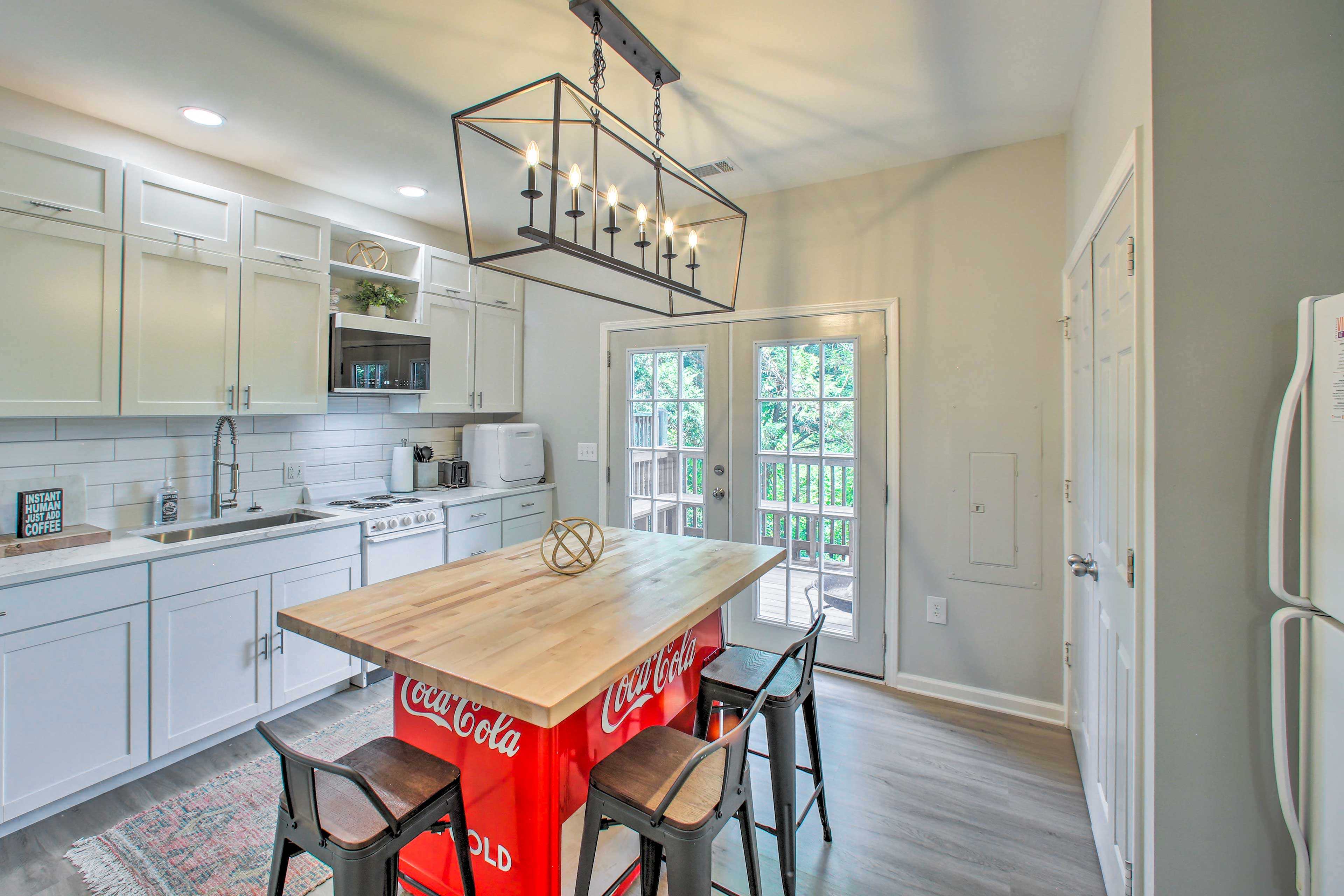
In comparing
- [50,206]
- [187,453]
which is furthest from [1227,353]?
[187,453]

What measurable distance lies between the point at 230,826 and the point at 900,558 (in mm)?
2946

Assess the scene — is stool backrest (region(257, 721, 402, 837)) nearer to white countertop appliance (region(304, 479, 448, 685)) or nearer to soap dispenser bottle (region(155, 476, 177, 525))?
white countertop appliance (region(304, 479, 448, 685))

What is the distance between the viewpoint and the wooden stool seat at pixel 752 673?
1.68 m

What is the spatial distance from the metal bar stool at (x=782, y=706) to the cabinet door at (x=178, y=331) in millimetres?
2521

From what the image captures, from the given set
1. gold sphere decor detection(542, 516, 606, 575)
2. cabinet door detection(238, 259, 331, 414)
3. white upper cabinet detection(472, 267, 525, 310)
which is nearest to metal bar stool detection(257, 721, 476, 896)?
gold sphere decor detection(542, 516, 606, 575)

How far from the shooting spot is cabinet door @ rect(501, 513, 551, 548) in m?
3.83

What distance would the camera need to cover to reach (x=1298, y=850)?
104 cm

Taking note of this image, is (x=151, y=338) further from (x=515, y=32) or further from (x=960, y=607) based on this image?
(x=960, y=607)

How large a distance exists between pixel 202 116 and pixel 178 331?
90 cm

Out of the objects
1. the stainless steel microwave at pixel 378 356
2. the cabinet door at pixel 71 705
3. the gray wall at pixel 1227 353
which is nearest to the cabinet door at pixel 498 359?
the stainless steel microwave at pixel 378 356

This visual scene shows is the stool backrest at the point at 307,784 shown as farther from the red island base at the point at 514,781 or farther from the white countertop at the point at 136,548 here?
the white countertop at the point at 136,548

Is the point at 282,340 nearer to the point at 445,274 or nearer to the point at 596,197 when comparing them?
the point at 445,274

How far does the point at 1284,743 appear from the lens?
1.04 meters

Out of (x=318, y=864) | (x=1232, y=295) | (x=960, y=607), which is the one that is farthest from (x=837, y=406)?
(x=318, y=864)
